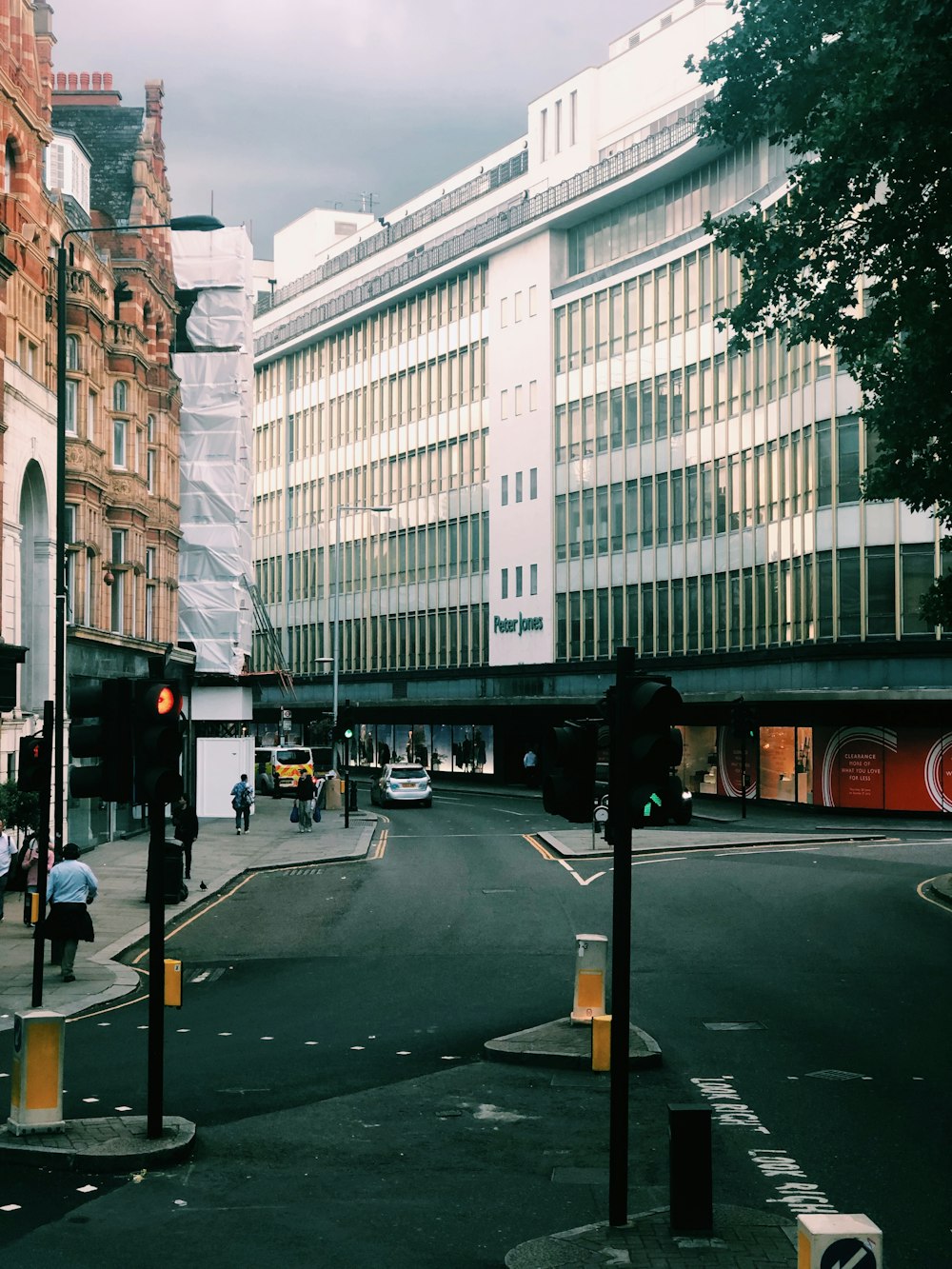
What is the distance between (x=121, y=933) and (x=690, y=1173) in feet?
52.7

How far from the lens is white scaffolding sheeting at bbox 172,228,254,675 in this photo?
50.4 meters

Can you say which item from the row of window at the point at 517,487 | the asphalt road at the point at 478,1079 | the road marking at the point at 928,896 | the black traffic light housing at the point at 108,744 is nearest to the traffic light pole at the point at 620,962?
the asphalt road at the point at 478,1079

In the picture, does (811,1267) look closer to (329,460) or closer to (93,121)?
(93,121)

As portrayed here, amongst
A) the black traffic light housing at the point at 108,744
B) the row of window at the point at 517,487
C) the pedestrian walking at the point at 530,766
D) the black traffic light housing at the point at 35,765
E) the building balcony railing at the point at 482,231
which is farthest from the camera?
the row of window at the point at 517,487

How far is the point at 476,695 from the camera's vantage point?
7806 cm

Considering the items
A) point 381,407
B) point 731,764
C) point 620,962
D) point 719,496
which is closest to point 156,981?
point 620,962

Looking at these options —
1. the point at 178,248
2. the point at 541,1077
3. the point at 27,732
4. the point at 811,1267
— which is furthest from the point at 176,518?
the point at 811,1267

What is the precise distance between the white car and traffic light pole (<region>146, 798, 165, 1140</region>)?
4602 cm

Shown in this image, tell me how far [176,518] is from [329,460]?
45.5 meters

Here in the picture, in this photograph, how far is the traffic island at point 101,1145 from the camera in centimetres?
1058

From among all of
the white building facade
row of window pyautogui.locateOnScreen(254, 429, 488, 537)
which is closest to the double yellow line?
the white building facade

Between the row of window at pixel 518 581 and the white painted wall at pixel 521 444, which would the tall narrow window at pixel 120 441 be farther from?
the row of window at pixel 518 581

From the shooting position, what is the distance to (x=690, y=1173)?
912 cm

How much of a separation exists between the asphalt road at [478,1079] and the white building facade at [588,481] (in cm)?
2646
